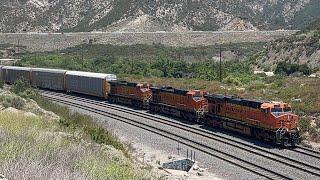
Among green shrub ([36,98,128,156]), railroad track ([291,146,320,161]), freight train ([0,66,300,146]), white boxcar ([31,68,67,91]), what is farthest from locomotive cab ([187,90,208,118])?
white boxcar ([31,68,67,91])

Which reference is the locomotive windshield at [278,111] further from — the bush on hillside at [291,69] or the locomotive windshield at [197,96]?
the bush on hillside at [291,69]

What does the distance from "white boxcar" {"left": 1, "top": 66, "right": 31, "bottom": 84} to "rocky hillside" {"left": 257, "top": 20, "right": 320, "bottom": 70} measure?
37.3 metres

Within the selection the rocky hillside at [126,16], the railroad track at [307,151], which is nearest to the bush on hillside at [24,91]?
the railroad track at [307,151]

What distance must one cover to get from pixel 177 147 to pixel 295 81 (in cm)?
3076

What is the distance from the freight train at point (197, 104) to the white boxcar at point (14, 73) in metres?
2.70

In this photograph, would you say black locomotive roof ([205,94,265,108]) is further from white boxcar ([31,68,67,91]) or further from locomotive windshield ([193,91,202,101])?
white boxcar ([31,68,67,91])

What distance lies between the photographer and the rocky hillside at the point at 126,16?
160 meters

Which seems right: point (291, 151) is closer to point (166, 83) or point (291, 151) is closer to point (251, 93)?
point (251, 93)

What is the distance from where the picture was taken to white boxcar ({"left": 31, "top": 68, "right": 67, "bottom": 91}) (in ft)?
215

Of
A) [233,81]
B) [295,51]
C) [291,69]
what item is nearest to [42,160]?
→ [233,81]

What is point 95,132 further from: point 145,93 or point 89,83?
point 89,83

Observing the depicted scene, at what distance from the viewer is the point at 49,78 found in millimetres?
68000

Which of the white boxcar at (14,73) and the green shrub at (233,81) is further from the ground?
the white boxcar at (14,73)

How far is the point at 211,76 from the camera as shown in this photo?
77438mm
